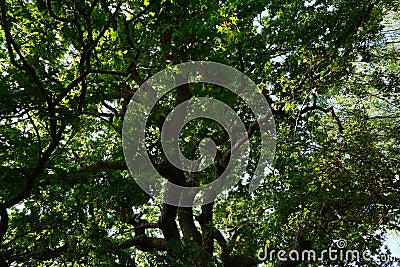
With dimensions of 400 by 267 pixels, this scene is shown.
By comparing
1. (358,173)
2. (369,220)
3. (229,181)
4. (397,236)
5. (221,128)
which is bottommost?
(369,220)

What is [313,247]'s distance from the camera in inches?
313

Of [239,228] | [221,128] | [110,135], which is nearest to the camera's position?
[239,228]

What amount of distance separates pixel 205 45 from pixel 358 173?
2.75 metres

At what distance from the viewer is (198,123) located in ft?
31.1

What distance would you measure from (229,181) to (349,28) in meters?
4.05

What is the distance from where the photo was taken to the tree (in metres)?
4.67

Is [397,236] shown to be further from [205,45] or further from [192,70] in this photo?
[205,45]

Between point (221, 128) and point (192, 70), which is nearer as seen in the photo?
point (192, 70)

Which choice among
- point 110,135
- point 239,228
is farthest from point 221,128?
point 110,135

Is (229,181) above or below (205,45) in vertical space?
above

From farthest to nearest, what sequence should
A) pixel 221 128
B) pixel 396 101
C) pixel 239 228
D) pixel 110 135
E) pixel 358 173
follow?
pixel 110 135
pixel 221 128
pixel 239 228
pixel 396 101
pixel 358 173

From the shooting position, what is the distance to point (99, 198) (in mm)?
7656

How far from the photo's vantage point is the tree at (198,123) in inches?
184

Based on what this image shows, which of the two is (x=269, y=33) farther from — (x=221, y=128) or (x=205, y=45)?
(x=205, y=45)
